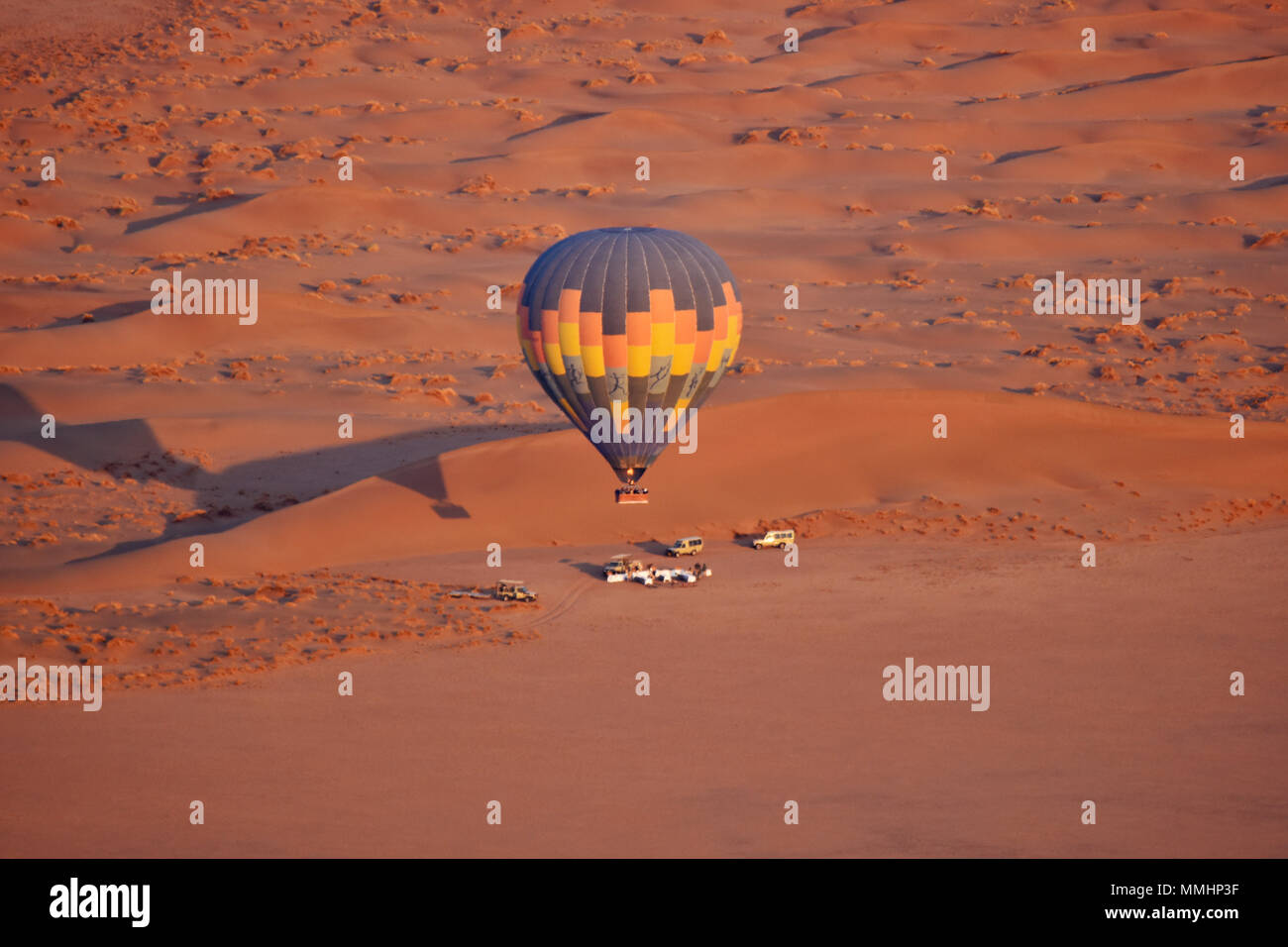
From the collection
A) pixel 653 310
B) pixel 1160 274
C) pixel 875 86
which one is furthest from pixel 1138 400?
pixel 875 86

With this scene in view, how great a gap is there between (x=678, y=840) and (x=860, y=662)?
6.25 metres

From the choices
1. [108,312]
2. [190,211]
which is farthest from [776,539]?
[190,211]

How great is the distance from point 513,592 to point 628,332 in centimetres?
409

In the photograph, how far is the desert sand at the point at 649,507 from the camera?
16.9m

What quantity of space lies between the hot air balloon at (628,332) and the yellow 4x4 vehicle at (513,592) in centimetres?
269

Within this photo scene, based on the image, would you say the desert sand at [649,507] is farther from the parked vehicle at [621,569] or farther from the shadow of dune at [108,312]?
the parked vehicle at [621,569]

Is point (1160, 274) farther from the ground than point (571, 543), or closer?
farther from the ground

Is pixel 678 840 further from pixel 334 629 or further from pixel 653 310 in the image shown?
pixel 653 310

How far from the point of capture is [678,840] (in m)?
15.4

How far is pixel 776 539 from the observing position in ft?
85.9

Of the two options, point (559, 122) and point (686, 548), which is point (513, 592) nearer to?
A: point (686, 548)

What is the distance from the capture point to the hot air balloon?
2414cm

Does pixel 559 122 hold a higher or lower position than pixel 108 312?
higher

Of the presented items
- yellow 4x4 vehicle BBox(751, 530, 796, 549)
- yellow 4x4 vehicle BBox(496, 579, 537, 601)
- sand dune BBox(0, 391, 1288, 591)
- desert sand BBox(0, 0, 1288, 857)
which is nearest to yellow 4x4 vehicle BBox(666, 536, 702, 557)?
desert sand BBox(0, 0, 1288, 857)
